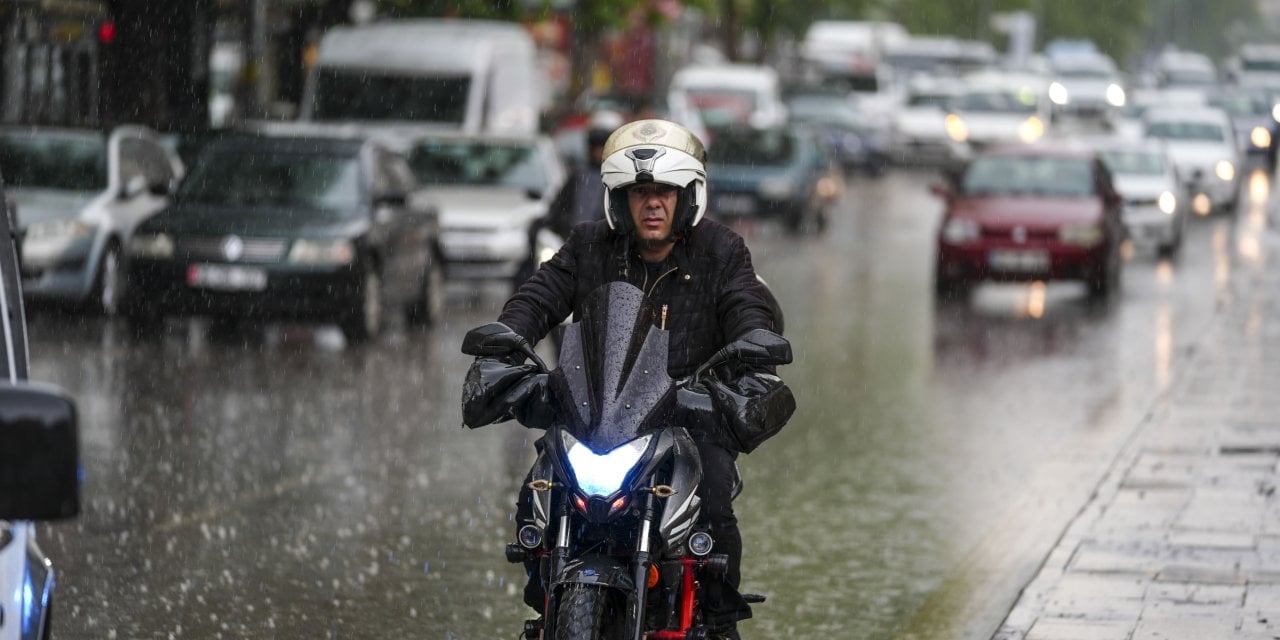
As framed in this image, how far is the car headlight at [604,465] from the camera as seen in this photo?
17.9ft

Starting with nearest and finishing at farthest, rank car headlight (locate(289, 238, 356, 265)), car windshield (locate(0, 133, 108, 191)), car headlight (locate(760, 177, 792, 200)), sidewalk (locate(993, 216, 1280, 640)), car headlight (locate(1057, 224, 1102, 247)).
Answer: sidewalk (locate(993, 216, 1280, 640)), car headlight (locate(289, 238, 356, 265)), car windshield (locate(0, 133, 108, 191)), car headlight (locate(1057, 224, 1102, 247)), car headlight (locate(760, 177, 792, 200))

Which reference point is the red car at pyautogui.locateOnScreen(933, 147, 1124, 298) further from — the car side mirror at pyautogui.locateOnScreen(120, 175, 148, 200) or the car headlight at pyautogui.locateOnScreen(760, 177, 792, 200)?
the car headlight at pyautogui.locateOnScreen(760, 177, 792, 200)

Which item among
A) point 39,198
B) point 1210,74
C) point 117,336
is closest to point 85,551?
point 117,336

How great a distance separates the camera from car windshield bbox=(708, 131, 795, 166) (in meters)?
33.6

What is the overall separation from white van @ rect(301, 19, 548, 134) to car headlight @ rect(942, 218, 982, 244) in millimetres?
6513

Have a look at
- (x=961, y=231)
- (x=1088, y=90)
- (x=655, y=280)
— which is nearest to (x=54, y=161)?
(x=961, y=231)

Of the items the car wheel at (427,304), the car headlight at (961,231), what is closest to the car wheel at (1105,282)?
the car headlight at (961,231)

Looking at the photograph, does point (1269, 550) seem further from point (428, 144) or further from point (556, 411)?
point (428, 144)

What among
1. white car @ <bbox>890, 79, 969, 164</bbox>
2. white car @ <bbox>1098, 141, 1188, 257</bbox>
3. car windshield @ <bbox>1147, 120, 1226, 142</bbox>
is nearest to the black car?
white car @ <bbox>1098, 141, 1188, 257</bbox>

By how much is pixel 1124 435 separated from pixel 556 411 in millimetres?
7897

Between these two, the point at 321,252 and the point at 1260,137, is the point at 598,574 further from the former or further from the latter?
the point at 1260,137

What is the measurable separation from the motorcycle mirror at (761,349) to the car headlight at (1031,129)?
43.5 m

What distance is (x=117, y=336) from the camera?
17297 millimetres

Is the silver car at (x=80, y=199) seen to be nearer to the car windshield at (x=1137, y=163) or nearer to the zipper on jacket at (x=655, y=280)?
the zipper on jacket at (x=655, y=280)
